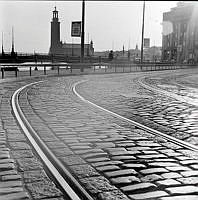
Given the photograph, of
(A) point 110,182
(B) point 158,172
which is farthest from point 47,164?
(B) point 158,172

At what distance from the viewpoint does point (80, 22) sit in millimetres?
32125

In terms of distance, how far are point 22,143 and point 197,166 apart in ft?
9.50

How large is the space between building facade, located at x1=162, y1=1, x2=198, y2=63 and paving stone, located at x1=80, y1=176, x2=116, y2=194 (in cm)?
8474

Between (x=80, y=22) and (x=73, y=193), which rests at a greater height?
(x=80, y=22)

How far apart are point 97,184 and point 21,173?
1028 mm

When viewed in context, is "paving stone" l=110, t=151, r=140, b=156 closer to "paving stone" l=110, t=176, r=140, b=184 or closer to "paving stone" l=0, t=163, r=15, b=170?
"paving stone" l=110, t=176, r=140, b=184

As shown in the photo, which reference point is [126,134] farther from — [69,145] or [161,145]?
[69,145]

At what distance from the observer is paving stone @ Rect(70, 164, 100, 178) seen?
14.9ft

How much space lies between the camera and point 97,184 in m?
4.20

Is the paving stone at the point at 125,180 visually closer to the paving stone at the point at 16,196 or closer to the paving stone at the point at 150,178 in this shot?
the paving stone at the point at 150,178

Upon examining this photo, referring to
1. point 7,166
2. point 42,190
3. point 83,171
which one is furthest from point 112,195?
point 7,166

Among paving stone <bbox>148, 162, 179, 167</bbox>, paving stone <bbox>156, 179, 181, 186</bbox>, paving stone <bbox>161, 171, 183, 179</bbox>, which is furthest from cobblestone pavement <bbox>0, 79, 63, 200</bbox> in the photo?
paving stone <bbox>148, 162, 179, 167</bbox>

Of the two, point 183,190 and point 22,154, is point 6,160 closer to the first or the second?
point 22,154

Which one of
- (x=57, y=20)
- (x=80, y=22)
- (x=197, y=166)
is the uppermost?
(x=57, y=20)
